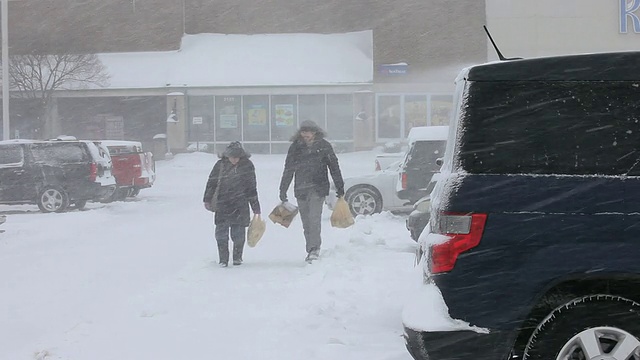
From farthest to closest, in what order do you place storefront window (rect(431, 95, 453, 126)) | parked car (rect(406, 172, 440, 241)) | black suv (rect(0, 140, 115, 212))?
storefront window (rect(431, 95, 453, 126)) < black suv (rect(0, 140, 115, 212)) < parked car (rect(406, 172, 440, 241))

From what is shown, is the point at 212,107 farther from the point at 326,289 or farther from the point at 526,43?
the point at 326,289

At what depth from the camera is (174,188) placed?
85.1ft

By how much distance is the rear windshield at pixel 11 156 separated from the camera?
18734 mm

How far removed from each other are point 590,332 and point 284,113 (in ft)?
109

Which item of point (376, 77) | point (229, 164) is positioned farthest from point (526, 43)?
point (229, 164)

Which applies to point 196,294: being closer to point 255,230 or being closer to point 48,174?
point 255,230

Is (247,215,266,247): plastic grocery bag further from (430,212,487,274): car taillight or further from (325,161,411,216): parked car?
(430,212,487,274): car taillight

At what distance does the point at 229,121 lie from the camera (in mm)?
37438

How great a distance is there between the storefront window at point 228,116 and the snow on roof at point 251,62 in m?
1.08

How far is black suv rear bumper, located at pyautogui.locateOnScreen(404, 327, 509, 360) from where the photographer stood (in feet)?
13.5

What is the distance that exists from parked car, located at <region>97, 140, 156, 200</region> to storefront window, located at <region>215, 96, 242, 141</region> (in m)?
15.7

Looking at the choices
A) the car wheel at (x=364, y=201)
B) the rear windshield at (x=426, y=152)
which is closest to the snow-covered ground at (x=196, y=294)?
the car wheel at (x=364, y=201)

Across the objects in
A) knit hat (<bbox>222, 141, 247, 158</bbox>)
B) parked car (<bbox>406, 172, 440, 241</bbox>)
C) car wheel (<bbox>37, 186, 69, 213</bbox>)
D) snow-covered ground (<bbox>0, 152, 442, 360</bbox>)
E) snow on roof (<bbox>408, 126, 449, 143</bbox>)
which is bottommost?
snow-covered ground (<bbox>0, 152, 442, 360</bbox>)

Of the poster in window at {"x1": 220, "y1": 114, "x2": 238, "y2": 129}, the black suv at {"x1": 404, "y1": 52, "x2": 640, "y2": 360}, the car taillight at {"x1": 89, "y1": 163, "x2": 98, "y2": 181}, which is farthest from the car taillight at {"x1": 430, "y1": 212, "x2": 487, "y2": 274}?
the poster in window at {"x1": 220, "y1": 114, "x2": 238, "y2": 129}
